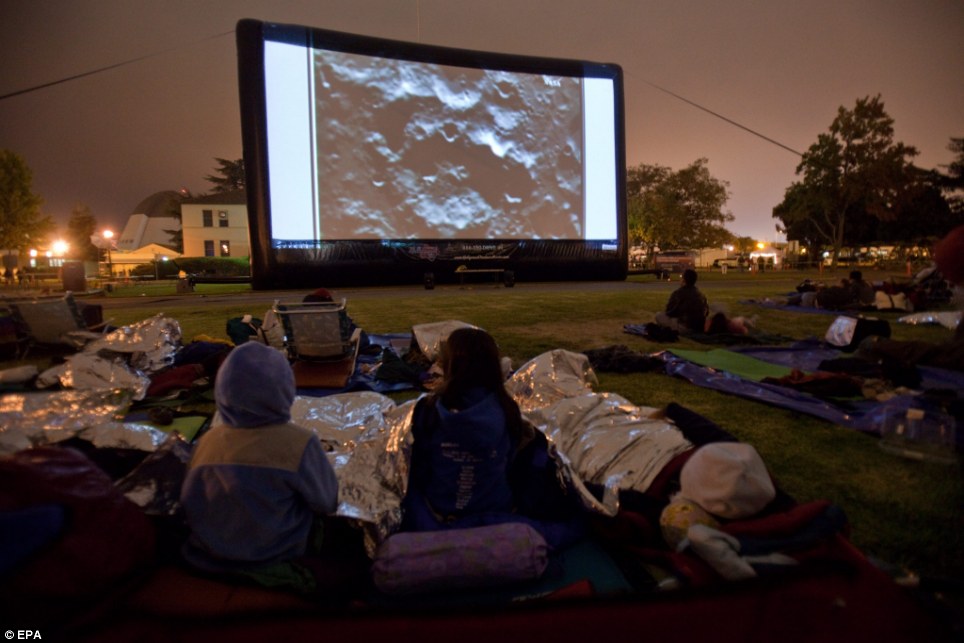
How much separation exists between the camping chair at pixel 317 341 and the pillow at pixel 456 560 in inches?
109

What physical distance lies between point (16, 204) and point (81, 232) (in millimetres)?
23028

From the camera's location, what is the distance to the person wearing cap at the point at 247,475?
1.47m

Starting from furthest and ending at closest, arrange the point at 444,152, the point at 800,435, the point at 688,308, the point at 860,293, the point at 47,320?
the point at 860,293, the point at 688,308, the point at 47,320, the point at 444,152, the point at 800,435

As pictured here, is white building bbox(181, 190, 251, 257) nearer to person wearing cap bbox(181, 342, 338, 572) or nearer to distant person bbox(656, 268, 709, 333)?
distant person bbox(656, 268, 709, 333)

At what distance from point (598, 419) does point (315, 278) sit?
8.07 feet

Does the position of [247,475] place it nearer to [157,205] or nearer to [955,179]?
[955,179]

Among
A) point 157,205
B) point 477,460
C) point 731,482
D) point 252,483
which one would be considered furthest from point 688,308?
point 157,205

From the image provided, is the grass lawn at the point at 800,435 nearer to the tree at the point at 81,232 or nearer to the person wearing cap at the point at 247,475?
the person wearing cap at the point at 247,475

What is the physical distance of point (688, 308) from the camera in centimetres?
664

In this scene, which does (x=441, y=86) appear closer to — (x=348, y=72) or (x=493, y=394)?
(x=348, y=72)

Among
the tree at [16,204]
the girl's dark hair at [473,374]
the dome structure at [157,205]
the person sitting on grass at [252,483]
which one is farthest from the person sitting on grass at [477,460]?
the dome structure at [157,205]

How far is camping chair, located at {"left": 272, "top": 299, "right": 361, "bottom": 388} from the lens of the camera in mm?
4258

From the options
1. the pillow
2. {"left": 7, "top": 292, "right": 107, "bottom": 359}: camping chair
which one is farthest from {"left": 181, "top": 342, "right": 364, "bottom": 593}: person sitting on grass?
{"left": 7, "top": 292, "right": 107, "bottom": 359}: camping chair

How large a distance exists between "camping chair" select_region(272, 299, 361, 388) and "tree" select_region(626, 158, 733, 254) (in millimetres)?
31011
